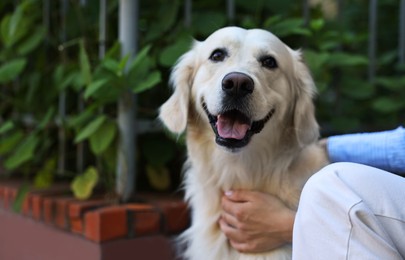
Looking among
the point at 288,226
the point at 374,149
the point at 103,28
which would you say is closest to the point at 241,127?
the point at 288,226

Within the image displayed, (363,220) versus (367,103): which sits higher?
(363,220)

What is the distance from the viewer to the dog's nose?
1.66 meters

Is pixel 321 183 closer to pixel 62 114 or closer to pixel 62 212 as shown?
pixel 62 212

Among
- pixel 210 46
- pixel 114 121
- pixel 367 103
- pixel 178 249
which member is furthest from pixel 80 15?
pixel 367 103

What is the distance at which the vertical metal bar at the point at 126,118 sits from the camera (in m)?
2.20

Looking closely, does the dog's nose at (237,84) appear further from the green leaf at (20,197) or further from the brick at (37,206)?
the green leaf at (20,197)

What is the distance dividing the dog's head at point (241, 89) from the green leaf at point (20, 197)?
3.16 feet

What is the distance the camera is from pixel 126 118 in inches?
86.8

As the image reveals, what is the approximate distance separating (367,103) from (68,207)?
1.86 metres

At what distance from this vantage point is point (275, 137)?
1.90 metres

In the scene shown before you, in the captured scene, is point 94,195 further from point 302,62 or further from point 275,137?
point 302,62

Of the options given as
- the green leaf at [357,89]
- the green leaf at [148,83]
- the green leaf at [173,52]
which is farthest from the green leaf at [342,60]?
the green leaf at [148,83]

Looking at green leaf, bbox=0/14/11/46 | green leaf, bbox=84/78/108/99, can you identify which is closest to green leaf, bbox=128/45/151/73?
green leaf, bbox=84/78/108/99

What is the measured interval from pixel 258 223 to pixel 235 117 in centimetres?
40
